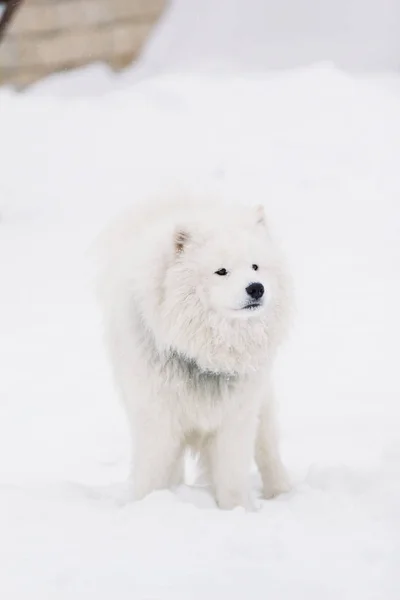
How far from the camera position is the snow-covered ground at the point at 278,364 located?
9.96ft

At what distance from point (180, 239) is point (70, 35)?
8.63 metres

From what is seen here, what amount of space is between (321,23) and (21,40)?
404cm

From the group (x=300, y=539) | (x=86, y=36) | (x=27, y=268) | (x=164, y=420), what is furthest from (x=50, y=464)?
(x=86, y=36)

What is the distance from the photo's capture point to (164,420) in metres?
3.72

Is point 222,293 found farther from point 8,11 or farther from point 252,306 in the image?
point 8,11

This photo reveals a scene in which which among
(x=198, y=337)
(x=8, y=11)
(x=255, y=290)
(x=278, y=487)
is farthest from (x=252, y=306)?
(x=8, y=11)

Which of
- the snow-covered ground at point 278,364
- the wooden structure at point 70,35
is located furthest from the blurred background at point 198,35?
the snow-covered ground at point 278,364

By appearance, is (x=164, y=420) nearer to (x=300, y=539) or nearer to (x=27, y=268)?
(x=300, y=539)

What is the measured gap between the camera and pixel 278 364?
263 inches

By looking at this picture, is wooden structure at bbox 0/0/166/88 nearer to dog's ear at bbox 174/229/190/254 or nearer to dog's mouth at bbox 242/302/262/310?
dog's ear at bbox 174/229/190/254

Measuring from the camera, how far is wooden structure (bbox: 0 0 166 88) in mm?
11258

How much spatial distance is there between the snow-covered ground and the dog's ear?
2.89 feet

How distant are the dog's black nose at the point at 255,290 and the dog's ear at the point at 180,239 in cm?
35

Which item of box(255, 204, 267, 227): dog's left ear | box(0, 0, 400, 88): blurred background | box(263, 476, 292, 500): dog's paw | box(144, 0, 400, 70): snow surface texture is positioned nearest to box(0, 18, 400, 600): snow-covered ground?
box(263, 476, 292, 500): dog's paw
